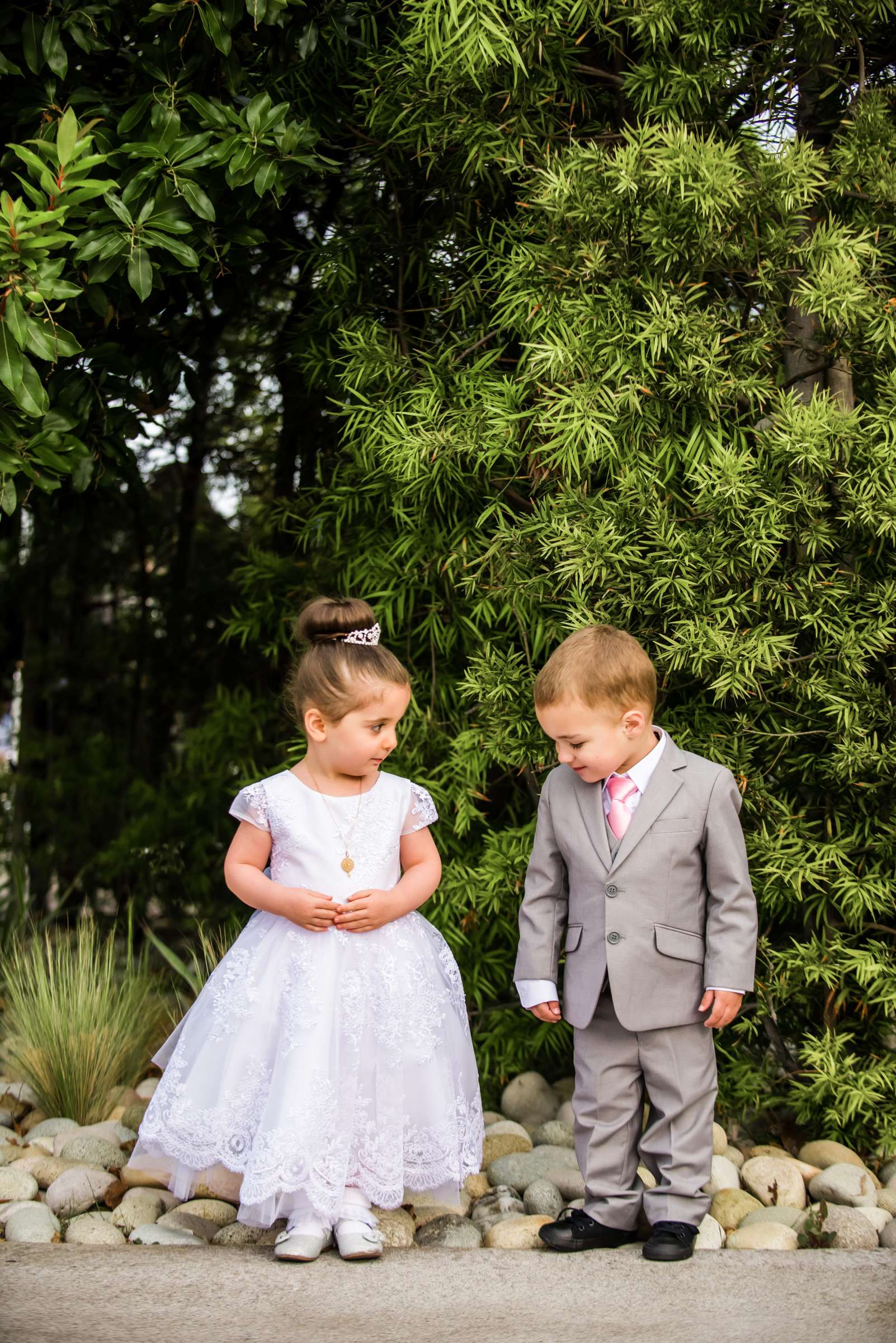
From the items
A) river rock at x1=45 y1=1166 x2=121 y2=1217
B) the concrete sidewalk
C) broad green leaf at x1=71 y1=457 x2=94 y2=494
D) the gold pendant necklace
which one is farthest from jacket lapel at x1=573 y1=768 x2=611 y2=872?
broad green leaf at x1=71 y1=457 x2=94 y2=494

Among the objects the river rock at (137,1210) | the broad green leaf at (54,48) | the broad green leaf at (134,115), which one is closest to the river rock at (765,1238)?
the river rock at (137,1210)

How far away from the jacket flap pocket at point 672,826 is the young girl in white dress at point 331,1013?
57 cm

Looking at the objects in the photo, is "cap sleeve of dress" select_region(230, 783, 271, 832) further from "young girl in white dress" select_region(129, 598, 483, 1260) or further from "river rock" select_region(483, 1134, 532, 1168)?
"river rock" select_region(483, 1134, 532, 1168)

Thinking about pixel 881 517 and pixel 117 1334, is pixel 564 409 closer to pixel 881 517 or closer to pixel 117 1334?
pixel 881 517

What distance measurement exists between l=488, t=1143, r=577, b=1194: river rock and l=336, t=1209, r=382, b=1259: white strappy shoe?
1.73 feet

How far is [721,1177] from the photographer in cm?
294

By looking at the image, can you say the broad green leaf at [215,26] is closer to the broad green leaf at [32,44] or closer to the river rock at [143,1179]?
the broad green leaf at [32,44]

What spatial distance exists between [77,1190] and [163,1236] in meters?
0.35

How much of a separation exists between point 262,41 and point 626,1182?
3.21 metres

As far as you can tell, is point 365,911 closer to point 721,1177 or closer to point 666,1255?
point 666,1255

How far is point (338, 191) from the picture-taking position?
4211 mm

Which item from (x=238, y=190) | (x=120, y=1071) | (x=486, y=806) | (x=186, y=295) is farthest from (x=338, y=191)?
(x=120, y=1071)

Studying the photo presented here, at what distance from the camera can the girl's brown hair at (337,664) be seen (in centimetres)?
269

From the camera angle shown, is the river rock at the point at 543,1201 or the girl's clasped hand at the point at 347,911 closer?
the girl's clasped hand at the point at 347,911
